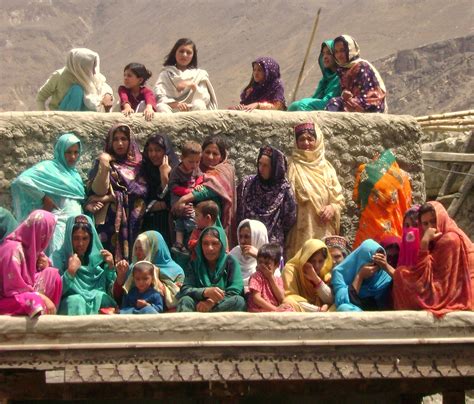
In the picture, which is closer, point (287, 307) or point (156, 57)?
point (287, 307)

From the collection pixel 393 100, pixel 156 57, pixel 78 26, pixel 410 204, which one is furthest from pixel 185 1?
pixel 410 204

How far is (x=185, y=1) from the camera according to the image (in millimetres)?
62312

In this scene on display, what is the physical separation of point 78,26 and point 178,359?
5527 cm

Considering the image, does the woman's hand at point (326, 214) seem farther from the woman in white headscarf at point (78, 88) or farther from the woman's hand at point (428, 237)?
the woman in white headscarf at point (78, 88)

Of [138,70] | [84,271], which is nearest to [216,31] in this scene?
[138,70]

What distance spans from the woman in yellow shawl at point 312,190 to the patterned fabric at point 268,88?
2.72 feet

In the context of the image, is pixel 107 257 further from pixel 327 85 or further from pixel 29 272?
pixel 327 85

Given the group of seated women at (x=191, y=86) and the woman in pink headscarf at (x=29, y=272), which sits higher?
the group of seated women at (x=191, y=86)

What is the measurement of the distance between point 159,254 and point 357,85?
8.95 ft

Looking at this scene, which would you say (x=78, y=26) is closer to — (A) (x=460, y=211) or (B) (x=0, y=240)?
(A) (x=460, y=211)

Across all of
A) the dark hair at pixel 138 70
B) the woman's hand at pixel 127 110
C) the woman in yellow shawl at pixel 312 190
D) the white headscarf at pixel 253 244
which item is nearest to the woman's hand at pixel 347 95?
the woman in yellow shawl at pixel 312 190

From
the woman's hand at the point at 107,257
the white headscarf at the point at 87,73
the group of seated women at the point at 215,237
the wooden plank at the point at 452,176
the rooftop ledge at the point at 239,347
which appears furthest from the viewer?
the wooden plank at the point at 452,176

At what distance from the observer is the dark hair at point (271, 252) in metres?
9.59

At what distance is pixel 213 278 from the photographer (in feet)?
31.3
